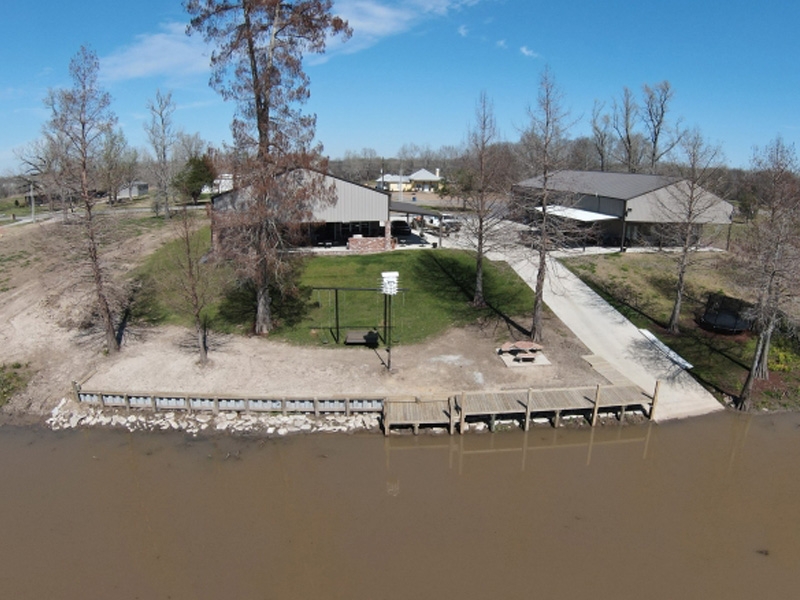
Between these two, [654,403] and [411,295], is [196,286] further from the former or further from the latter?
[654,403]

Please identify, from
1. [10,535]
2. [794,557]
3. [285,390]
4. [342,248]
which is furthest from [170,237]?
[794,557]

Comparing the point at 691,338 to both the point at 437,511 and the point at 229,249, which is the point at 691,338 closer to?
the point at 437,511

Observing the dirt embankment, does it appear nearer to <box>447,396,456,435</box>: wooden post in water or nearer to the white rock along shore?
the white rock along shore

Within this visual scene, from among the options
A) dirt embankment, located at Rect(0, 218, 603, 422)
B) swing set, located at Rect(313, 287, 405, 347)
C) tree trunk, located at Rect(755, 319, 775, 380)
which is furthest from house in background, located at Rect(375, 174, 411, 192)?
tree trunk, located at Rect(755, 319, 775, 380)

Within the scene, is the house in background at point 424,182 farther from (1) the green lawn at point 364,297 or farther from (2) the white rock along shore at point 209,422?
(2) the white rock along shore at point 209,422

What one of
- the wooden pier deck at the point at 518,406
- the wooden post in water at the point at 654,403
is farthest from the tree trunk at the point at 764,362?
the wooden pier deck at the point at 518,406

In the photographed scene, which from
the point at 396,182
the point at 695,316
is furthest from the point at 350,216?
the point at 396,182

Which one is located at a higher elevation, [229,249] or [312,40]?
[312,40]
